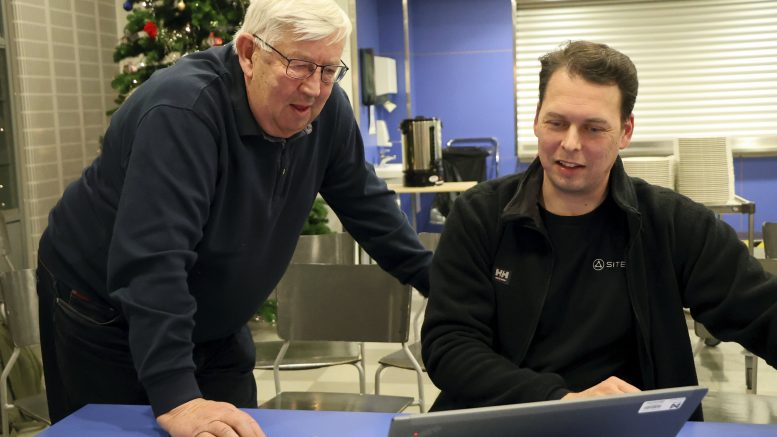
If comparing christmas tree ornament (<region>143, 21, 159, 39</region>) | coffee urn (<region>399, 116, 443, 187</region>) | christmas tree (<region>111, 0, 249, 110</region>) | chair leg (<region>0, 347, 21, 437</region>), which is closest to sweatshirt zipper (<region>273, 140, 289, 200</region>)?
chair leg (<region>0, 347, 21, 437</region>)

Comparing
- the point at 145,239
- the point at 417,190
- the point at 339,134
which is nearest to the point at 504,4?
the point at 417,190

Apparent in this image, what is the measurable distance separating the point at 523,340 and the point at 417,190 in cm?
409

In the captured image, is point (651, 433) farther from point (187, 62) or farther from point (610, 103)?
point (187, 62)

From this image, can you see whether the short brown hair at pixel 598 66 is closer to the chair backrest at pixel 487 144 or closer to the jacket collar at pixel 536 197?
the jacket collar at pixel 536 197

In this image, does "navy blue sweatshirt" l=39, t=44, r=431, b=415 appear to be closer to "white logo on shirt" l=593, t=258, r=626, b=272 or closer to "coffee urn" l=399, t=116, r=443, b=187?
"white logo on shirt" l=593, t=258, r=626, b=272

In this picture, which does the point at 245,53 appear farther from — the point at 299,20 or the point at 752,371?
the point at 752,371

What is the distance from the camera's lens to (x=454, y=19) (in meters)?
8.02

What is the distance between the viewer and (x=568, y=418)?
3.32ft

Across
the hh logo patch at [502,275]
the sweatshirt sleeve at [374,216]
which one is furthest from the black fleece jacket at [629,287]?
the sweatshirt sleeve at [374,216]

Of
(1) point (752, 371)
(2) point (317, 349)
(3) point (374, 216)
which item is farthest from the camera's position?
(2) point (317, 349)

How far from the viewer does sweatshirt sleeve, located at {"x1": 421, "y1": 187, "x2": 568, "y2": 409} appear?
1.57 m

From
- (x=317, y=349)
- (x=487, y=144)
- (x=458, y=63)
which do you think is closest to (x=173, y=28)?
(x=317, y=349)

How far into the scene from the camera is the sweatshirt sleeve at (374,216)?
6.48ft

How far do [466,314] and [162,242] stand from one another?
0.59 meters
